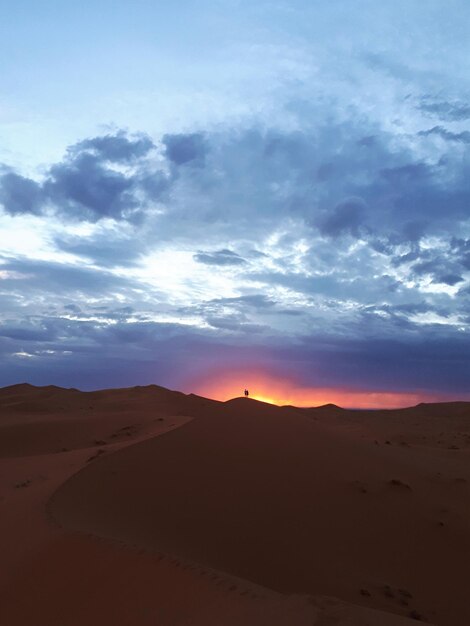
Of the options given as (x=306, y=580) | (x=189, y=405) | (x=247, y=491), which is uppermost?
(x=189, y=405)

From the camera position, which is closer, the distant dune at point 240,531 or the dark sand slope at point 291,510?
the distant dune at point 240,531

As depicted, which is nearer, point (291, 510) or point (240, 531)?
point (240, 531)

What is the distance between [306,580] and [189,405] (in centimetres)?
2417

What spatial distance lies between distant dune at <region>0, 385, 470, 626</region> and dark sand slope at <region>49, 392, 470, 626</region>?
0.09 feet

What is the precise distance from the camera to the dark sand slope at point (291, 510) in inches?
247

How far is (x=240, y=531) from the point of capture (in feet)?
23.6

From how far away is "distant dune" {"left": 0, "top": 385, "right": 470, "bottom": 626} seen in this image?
4.90 metres

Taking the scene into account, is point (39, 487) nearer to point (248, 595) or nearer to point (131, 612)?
point (131, 612)

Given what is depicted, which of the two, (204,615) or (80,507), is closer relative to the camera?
(204,615)

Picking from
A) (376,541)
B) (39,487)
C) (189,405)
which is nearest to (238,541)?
(376,541)

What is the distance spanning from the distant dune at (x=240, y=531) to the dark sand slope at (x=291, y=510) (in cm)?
3

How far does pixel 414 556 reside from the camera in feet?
23.6

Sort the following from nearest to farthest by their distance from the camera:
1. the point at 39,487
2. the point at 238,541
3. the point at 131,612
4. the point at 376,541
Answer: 1. the point at 131,612
2. the point at 238,541
3. the point at 376,541
4. the point at 39,487

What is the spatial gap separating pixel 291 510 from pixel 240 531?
112 centimetres
